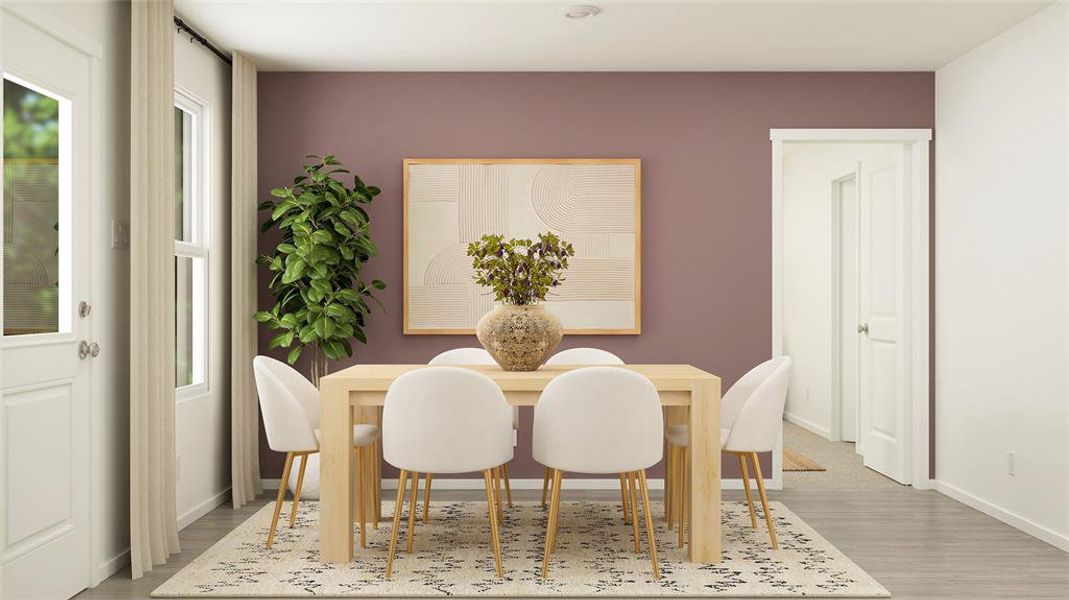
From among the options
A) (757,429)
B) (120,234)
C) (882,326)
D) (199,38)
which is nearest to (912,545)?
(757,429)

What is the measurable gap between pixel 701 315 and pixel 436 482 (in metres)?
1.88

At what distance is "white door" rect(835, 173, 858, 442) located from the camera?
677 cm

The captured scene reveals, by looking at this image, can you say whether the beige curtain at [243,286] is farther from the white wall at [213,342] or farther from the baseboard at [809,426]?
the baseboard at [809,426]

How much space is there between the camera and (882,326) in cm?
578

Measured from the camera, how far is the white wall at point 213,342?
425 cm

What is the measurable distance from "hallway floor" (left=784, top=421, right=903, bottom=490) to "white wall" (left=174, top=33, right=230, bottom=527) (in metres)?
3.32

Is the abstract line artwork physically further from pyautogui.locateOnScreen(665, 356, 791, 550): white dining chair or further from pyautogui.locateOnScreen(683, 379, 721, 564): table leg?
pyautogui.locateOnScreen(683, 379, 721, 564): table leg

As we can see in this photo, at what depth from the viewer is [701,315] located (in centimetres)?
516

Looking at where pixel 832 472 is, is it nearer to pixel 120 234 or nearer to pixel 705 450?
pixel 705 450

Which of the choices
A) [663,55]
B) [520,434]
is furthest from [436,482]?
[663,55]

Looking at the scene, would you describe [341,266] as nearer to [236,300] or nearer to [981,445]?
[236,300]

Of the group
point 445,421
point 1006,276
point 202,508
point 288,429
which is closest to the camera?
point 445,421

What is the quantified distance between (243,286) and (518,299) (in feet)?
6.11

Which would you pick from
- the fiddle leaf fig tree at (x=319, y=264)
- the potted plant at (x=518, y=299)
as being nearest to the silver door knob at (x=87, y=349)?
the fiddle leaf fig tree at (x=319, y=264)
